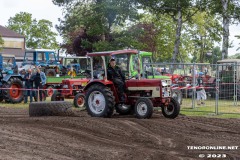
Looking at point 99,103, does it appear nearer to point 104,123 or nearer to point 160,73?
point 104,123

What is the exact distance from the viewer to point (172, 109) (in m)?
15.0

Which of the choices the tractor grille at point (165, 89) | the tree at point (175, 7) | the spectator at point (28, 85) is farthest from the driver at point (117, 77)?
the tree at point (175, 7)

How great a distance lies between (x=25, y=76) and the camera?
74.5 feet

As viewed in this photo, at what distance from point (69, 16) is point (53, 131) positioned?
28887 millimetres

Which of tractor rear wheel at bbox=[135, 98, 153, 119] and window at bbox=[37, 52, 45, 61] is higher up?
window at bbox=[37, 52, 45, 61]

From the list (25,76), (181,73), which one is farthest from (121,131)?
(25,76)

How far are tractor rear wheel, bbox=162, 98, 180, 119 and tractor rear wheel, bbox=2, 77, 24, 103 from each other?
31.2ft

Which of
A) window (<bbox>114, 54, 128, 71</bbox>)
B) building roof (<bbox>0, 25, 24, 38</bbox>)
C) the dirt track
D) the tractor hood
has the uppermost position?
building roof (<bbox>0, 25, 24, 38</bbox>)

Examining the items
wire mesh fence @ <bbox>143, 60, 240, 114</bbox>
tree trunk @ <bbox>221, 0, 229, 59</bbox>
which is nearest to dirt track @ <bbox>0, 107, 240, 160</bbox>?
wire mesh fence @ <bbox>143, 60, 240, 114</bbox>

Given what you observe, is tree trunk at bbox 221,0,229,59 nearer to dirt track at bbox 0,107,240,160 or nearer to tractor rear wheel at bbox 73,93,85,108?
tractor rear wheel at bbox 73,93,85,108

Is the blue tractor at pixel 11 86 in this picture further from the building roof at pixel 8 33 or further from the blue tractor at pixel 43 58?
the building roof at pixel 8 33

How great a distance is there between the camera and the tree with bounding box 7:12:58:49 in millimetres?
78688

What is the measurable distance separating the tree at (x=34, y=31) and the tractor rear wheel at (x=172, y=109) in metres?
64.7

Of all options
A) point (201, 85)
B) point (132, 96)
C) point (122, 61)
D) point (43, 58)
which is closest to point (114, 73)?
point (132, 96)
